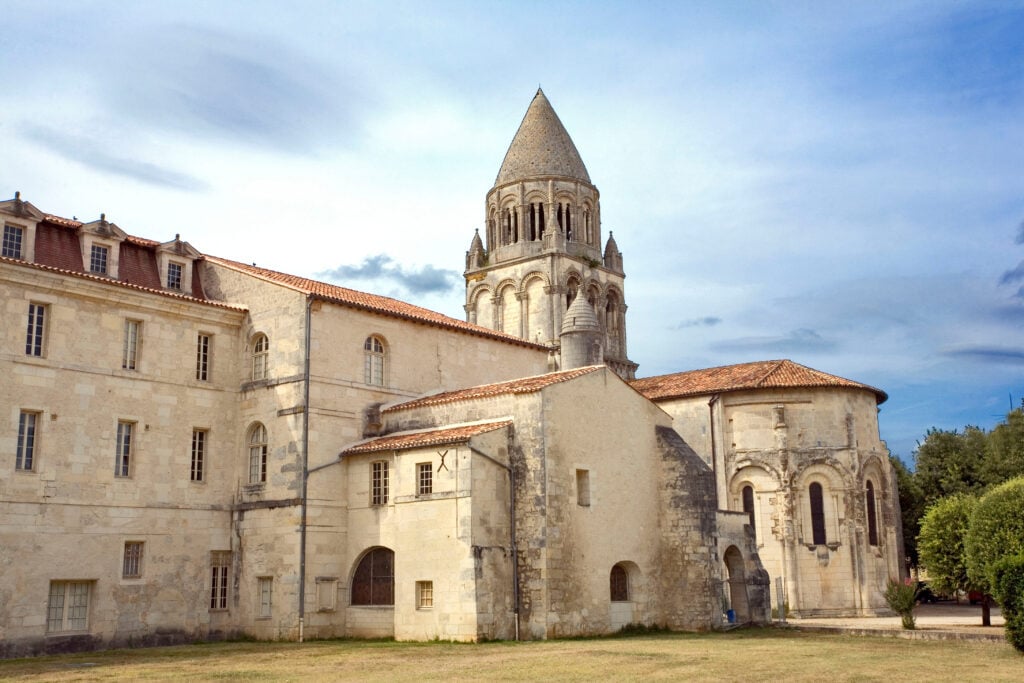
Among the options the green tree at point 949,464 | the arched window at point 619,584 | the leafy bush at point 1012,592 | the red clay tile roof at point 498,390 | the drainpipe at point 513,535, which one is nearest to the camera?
the leafy bush at point 1012,592

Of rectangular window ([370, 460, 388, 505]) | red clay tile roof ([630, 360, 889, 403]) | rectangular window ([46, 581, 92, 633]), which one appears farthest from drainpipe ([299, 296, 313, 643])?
red clay tile roof ([630, 360, 889, 403])

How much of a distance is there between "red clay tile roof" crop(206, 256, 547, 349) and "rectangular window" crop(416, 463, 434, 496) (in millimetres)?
6467

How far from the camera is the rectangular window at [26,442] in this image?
1077 inches

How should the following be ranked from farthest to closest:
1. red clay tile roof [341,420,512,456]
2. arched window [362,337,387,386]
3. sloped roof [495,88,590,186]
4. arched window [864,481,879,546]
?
sloped roof [495,88,590,186] → arched window [864,481,879,546] → arched window [362,337,387,386] → red clay tile roof [341,420,512,456]

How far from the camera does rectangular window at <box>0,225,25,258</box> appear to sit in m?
28.9

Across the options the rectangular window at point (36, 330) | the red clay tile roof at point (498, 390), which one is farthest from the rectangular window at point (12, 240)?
the red clay tile roof at point (498, 390)

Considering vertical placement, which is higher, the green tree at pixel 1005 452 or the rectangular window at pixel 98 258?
the rectangular window at pixel 98 258

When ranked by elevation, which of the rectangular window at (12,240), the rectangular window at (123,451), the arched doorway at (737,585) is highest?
the rectangular window at (12,240)

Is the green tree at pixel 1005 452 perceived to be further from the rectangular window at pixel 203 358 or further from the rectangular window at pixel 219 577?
the rectangular window at pixel 203 358

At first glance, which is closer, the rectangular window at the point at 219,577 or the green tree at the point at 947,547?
the rectangular window at the point at 219,577

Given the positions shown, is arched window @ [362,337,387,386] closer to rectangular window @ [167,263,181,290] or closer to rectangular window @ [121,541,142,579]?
rectangular window @ [167,263,181,290]

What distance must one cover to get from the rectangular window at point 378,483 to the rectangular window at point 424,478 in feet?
6.25

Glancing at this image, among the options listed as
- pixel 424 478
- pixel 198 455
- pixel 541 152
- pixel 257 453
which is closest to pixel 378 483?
pixel 424 478

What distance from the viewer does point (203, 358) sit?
107 ft
